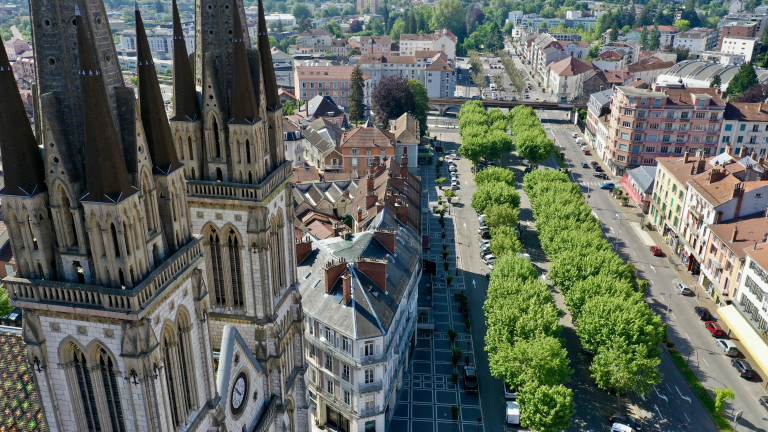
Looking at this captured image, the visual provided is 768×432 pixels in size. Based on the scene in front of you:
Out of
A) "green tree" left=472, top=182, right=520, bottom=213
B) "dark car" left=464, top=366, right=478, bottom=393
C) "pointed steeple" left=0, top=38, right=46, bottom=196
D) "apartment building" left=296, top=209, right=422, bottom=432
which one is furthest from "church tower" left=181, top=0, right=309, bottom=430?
"green tree" left=472, top=182, right=520, bottom=213

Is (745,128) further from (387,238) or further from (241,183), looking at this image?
(241,183)

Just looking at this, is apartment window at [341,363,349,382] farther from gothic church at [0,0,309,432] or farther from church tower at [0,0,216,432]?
church tower at [0,0,216,432]

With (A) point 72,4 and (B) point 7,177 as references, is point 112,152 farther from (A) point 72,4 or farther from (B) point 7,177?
(A) point 72,4

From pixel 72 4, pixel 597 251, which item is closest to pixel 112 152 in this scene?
pixel 72 4

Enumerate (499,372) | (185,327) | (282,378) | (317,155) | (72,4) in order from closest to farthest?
1. (72,4)
2. (185,327)
3. (282,378)
4. (499,372)
5. (317,155)

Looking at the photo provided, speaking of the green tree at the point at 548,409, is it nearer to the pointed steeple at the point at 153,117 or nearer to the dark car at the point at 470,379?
the dark car at the point at 470,379

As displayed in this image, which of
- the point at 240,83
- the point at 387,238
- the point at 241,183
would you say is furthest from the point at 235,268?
the point at 387,238

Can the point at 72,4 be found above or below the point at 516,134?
above
